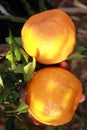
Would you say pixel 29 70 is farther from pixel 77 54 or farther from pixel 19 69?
pixel 77 54

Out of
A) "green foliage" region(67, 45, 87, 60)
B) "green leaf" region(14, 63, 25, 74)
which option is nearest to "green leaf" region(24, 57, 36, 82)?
"green leaf" region(14, 63, 25, 74)

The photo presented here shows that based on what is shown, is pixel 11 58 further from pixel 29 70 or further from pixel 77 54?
pixel 77 54

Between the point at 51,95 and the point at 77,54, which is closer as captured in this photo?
the point at 51,95

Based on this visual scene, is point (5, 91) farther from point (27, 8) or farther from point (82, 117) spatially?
point (82, 117)

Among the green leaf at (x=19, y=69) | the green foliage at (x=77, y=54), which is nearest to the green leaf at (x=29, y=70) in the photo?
the green leaf at (x=19, y=69)

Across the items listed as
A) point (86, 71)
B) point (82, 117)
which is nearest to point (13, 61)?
point (82, 117)

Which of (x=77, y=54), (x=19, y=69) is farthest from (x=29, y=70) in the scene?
(x=77, y=54)

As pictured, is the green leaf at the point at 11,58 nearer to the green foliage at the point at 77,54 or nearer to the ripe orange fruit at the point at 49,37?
the ripe orange fruit at the point at 49,37

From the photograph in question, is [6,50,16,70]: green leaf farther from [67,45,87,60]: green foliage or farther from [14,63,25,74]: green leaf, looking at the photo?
[67,45,87,60]: green foliage
